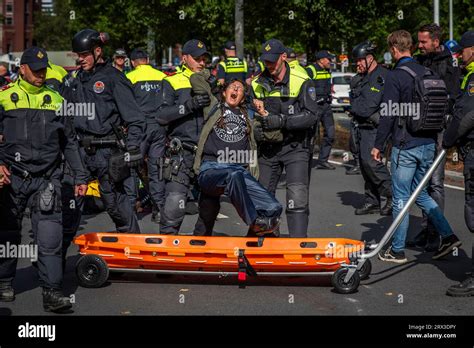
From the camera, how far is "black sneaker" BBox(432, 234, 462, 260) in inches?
341

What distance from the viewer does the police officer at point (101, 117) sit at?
8.01 m

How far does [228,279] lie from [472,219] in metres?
2.12

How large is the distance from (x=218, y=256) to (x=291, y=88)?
5.66ft

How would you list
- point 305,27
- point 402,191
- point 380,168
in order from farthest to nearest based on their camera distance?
point 305,27
point 380,168
point 402,191

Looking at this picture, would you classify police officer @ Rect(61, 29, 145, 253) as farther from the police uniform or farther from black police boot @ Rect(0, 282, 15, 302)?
the police uniform

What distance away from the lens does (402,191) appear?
8.63 m

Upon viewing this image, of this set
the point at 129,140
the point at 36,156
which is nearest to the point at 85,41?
the point at 129,140

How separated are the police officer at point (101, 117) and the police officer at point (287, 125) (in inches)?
43.2

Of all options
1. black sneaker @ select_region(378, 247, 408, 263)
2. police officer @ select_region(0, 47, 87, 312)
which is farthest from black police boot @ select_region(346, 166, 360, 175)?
police officer @ select_region(0, 47, 87, 312)

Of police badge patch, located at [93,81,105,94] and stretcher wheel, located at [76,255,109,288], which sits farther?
police badge patch, located at [93,81,105,94]

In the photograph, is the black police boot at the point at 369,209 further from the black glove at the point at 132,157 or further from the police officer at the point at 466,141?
the black glove at the point at 132,157

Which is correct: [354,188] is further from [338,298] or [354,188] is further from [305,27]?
[305,27]

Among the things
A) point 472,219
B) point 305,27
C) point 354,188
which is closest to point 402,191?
point 472,219

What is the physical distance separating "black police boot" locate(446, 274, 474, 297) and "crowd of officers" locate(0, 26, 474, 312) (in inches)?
0.7
